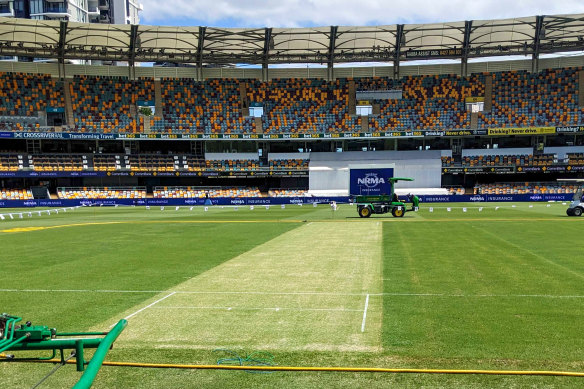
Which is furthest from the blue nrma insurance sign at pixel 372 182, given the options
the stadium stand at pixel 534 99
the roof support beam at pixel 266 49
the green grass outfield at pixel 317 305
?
the stadium stand at pixel 534 99

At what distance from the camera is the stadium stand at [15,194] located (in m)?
63.6

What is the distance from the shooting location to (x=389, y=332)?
8.85 meters

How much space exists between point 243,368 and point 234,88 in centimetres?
7275

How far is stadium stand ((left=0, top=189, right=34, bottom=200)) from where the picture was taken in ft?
209

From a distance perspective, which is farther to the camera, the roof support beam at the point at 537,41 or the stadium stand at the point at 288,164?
the stadium stand at the point at 288,164

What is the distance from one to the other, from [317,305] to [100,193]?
63.6 meters

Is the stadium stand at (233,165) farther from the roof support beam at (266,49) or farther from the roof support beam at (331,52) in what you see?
the roof support beam at (331,52)

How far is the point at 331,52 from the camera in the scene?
7056cm

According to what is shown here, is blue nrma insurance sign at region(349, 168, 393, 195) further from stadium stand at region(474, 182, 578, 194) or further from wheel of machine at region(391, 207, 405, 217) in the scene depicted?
stadium stand at region(474, 182, 578, 194)

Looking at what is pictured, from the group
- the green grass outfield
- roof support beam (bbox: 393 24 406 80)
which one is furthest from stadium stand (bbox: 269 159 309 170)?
the green grass outfield

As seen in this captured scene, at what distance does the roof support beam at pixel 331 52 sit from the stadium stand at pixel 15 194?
46.9 m

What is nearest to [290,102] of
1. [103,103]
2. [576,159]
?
[103,103]

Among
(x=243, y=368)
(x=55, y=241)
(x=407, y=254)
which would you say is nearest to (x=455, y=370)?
(x=243, y=368)

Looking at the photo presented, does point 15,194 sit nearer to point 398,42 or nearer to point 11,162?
point 11,162
